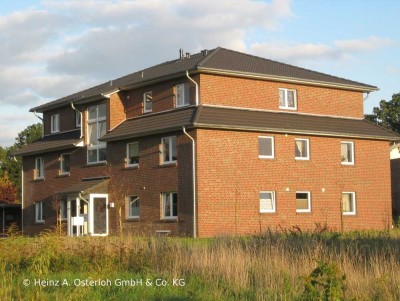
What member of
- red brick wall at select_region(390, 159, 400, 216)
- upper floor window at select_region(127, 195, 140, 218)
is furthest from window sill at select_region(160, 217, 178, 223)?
red brick wall at select_region(390, 159, 400, 216)

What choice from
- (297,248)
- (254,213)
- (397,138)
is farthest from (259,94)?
(297,248)

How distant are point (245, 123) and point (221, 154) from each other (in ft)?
6.55

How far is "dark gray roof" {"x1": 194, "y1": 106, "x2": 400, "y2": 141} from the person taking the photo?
33344 millimetres

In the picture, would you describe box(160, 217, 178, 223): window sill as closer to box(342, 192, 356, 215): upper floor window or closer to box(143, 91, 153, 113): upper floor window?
box(143, 91, 153, 113): upper floor window

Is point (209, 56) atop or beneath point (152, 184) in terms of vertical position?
atop

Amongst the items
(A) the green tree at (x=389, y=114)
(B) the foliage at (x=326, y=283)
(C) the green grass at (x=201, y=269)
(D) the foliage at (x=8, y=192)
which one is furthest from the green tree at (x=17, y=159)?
(B) the foliage at (x=326, y=283)

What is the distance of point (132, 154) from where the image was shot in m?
37.0

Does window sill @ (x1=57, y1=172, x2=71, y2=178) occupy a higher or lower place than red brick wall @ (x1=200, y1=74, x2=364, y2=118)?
lower

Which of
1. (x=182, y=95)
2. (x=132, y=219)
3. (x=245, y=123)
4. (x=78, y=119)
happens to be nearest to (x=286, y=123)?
(x=245, y=123)

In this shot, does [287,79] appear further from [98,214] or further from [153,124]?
[98,214]

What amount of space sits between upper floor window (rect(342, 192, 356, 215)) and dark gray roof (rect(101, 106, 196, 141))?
10.2m

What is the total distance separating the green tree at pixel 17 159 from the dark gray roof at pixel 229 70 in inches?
1745

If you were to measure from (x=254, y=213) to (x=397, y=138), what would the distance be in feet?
36.6

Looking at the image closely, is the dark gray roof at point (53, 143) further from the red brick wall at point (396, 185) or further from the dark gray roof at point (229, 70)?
the red brick wall at point (396, 185)
